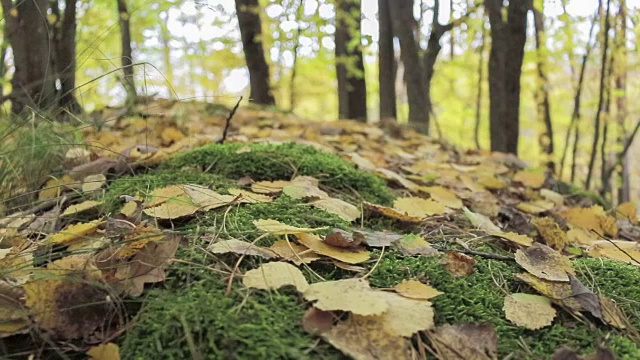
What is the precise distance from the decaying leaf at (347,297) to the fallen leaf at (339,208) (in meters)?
0.44

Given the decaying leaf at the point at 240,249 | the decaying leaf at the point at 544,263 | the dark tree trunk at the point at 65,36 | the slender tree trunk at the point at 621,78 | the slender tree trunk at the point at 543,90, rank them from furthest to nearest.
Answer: the slender tree trunk at the point at 543,90 < the slender tree trunk at the point at 621,78 < the dark tree trunk at the point at 65,36 < the decaying leaf at the point at 544,263 < the decaying leaf at the point at 240,249

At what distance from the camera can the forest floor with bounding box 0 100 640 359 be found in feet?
2.71

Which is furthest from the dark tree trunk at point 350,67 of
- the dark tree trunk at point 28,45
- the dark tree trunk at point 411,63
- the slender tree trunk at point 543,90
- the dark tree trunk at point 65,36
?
the dark tree trunk at point 28,45

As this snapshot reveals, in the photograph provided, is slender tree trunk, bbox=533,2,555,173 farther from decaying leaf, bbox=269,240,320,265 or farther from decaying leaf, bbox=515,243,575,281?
decaying leaf, bbox=269,240,320,265

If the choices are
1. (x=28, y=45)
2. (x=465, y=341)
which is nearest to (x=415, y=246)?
(x=465, y=341)

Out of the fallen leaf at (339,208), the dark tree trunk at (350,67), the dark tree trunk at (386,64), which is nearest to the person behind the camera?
the fallen leaf at (339,208)

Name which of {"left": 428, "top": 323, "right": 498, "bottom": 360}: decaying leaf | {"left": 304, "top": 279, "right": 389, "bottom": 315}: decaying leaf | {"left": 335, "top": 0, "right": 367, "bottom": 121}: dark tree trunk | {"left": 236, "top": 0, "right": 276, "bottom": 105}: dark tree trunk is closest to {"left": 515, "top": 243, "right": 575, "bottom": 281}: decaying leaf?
{"left": 428, "top": 323, "right": 498, "bottom": 360}: decaying leaf

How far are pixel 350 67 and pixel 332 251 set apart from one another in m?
4.21

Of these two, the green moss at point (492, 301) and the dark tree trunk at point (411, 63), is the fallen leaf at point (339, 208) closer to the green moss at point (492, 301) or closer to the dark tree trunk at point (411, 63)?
the green moss at point (492, 301)

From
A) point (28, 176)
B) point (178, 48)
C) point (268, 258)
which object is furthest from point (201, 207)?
point (178, 48)

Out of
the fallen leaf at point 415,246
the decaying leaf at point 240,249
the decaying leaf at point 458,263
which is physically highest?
the decaying leaf at point 240,249

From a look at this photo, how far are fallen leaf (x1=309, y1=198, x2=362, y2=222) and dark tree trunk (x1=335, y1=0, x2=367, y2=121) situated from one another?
3.69 meters

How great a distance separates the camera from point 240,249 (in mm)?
1018

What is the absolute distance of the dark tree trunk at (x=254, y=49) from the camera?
176 inches
